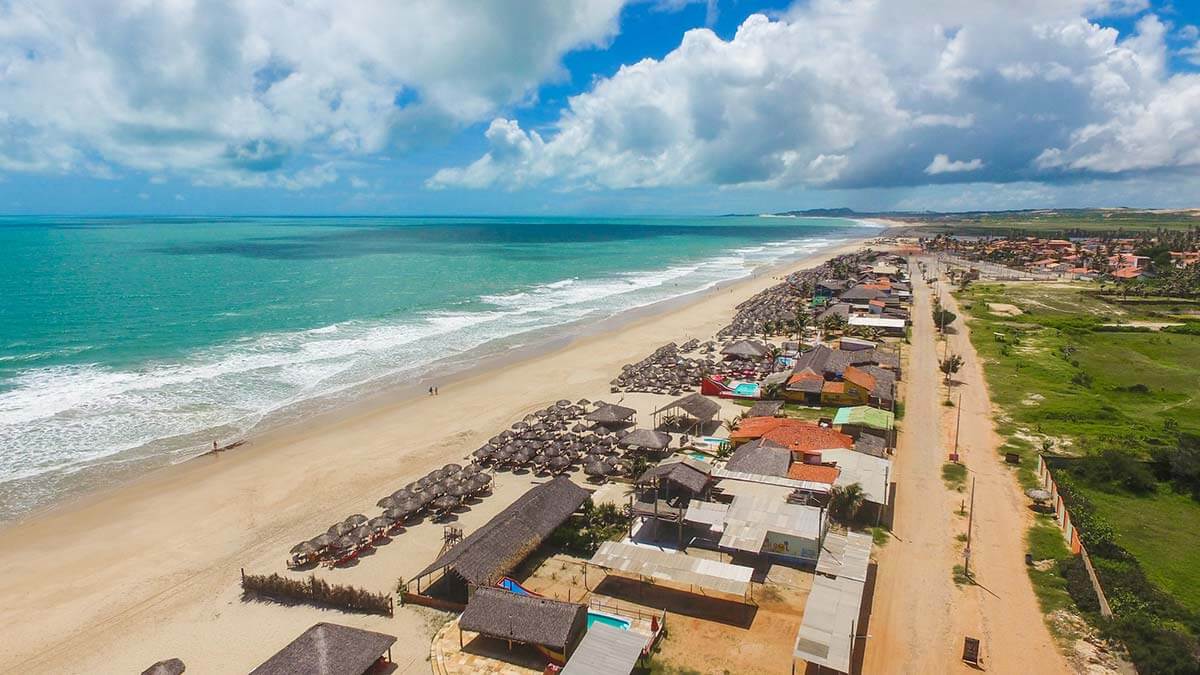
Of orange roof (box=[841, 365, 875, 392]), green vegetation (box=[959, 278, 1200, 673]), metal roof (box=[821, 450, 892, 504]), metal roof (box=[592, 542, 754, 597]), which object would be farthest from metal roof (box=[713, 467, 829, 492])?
orange roof (box=[841, 365, 875, 392])

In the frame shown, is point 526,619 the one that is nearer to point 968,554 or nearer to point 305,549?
point 305,549

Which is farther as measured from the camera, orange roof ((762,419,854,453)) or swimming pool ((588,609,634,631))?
orange roof ((762,419,854,453))

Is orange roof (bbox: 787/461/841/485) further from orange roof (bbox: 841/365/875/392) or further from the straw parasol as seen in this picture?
the straw parasol

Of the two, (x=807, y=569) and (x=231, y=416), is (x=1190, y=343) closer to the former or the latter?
(x=807, y=569)

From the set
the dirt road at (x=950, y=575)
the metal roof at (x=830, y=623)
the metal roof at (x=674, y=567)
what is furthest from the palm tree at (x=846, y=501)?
the metal roof at (x=674, y=567)

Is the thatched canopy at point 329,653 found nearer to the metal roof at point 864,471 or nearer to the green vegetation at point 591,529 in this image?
the green vegetation at point 591,529
